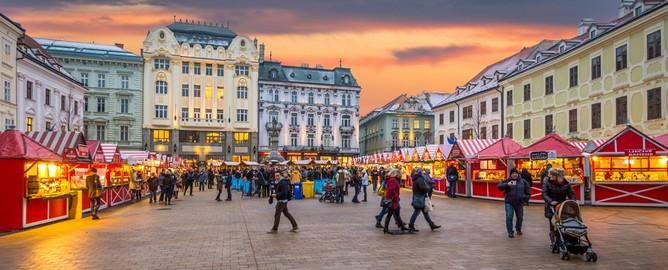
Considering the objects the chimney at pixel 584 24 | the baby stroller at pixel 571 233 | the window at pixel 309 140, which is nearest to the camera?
the baby stroller at pixel 571 233

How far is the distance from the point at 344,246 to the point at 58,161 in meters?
9.98

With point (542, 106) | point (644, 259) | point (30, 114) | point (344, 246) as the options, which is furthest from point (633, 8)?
point (30, 114)

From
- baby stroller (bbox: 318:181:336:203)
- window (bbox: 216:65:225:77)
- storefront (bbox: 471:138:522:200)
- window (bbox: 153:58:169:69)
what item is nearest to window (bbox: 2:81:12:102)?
baby stroller (bbox: 318:181:336:203)

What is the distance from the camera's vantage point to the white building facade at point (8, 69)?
32.7m

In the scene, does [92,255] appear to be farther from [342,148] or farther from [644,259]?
[342,148]

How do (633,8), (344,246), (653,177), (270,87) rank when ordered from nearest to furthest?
(344,246) < (653,177) < (633,8) < (270,87)

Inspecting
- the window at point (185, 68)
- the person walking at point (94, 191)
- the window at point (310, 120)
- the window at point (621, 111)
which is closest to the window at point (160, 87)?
the window at point (185, 68)

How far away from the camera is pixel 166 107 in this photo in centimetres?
6488

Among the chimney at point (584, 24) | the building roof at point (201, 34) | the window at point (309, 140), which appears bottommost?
the window at point (309, 140)

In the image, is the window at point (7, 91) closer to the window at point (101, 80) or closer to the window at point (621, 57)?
the window at point (101, 80)

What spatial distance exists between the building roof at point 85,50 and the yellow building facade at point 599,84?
4497 cm

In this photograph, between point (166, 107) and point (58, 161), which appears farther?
point (166, 107)

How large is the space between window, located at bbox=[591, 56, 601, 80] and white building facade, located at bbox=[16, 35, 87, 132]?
3605 centimetres

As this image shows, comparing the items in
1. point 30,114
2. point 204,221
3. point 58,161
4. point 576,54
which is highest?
point 576,54
